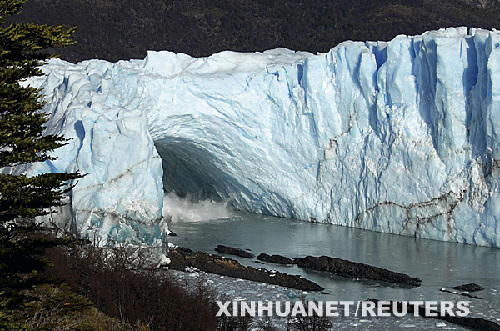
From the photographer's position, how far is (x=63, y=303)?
7.49 m

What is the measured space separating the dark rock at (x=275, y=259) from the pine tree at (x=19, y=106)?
11195mm

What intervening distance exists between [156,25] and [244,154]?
1334 inches

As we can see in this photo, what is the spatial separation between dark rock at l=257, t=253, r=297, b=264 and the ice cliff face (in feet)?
9.14

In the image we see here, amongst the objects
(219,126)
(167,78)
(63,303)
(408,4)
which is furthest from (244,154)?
(408,4)

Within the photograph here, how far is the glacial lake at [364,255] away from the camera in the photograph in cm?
1408

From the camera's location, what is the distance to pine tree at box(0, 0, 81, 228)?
21.4 feet

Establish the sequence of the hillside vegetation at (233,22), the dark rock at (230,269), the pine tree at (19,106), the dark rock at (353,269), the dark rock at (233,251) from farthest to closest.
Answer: the hillside vegetation at (233,22) → the dark rock at (233,251) → the dark rock at (353,269) → the dark rock at (230,269) → the pine tree at (19,106)

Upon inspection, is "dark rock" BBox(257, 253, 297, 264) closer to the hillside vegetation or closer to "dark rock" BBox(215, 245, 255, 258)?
"dark rock" BBox(215, 245, 255, 258)

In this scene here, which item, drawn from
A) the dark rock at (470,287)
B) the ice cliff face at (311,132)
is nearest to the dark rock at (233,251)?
the ice cliff face at (311,132)

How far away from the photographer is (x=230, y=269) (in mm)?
16250

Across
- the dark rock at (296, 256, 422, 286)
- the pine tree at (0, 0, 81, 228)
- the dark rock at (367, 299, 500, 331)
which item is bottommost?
the dark rock at (367, 299, 500, 331)

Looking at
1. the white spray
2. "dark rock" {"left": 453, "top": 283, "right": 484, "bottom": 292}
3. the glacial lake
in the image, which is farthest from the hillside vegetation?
"dark rock" {"left": 453, "top": 283, "right": 484, "bottom": 292}

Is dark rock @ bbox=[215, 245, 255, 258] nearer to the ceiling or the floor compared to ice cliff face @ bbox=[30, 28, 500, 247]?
nearer to the floor

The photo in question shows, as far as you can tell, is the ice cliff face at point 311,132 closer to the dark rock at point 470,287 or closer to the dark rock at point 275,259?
the dark rock at point 275,259
